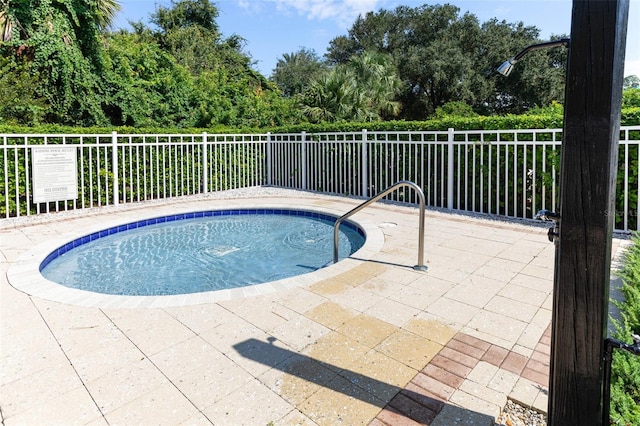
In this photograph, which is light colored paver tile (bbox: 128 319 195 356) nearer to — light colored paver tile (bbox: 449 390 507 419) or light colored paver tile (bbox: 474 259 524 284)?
light colored paver tile (bbox: 449 390 507 419)

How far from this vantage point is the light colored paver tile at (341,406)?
6.70 ft

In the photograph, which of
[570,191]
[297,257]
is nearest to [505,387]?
[570,191]

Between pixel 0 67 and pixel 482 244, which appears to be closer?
pixel 482 244

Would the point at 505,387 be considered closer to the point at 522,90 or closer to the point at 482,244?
the point at 482,244

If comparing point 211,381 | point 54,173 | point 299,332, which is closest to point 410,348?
point 299,332

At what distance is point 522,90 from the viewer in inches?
950

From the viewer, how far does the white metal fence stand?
687cm

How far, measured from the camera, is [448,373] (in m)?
2.47

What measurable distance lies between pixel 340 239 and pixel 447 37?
79.6 ft

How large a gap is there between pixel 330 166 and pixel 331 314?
7.56 m

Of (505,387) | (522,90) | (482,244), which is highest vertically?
(522,90)

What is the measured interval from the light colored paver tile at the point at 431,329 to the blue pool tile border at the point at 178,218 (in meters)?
3.24

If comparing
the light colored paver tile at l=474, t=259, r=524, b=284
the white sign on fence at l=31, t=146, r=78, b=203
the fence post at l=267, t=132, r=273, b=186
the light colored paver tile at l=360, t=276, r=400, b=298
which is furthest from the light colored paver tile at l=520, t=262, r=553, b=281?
the fence post at l=267, t=132, r=273, b=186

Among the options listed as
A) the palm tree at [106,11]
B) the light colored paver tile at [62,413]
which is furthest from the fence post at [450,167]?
the palm tree at [106,11]
